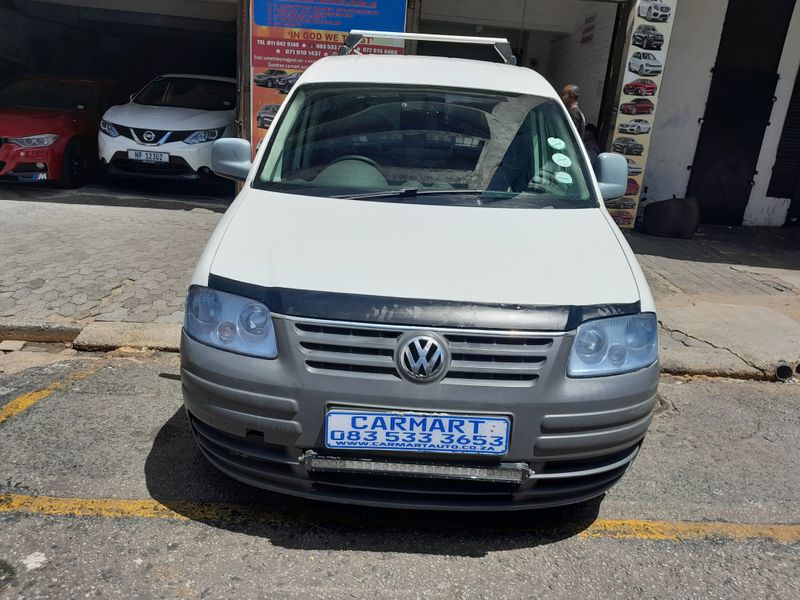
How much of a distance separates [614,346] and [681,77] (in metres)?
7.93

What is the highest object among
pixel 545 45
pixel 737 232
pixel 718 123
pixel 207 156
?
pixel 545 45

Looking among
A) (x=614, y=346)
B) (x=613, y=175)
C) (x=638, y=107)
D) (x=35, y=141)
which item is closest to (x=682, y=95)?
(x=638, y=107)

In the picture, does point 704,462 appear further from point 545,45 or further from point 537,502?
point 545,45

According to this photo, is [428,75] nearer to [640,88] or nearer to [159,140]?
[640,88]

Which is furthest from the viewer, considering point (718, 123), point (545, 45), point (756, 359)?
point (545, 45)

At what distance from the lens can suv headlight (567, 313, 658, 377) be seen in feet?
7.84

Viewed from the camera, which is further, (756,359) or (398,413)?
(756,359)

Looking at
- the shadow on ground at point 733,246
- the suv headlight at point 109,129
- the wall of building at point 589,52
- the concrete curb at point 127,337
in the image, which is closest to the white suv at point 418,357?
the concrete curb at point 127,337

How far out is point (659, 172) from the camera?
940 cm

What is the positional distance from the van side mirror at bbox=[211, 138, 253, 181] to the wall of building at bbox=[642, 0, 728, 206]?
7.22 metres

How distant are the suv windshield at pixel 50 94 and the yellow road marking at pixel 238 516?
827cm

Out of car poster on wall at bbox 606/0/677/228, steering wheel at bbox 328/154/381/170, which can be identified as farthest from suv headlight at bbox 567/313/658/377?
car poster on wall at bbox 606/0/677/228

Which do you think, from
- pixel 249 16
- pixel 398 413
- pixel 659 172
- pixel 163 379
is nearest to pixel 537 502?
pixel 398 413

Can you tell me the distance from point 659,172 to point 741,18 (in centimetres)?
223
